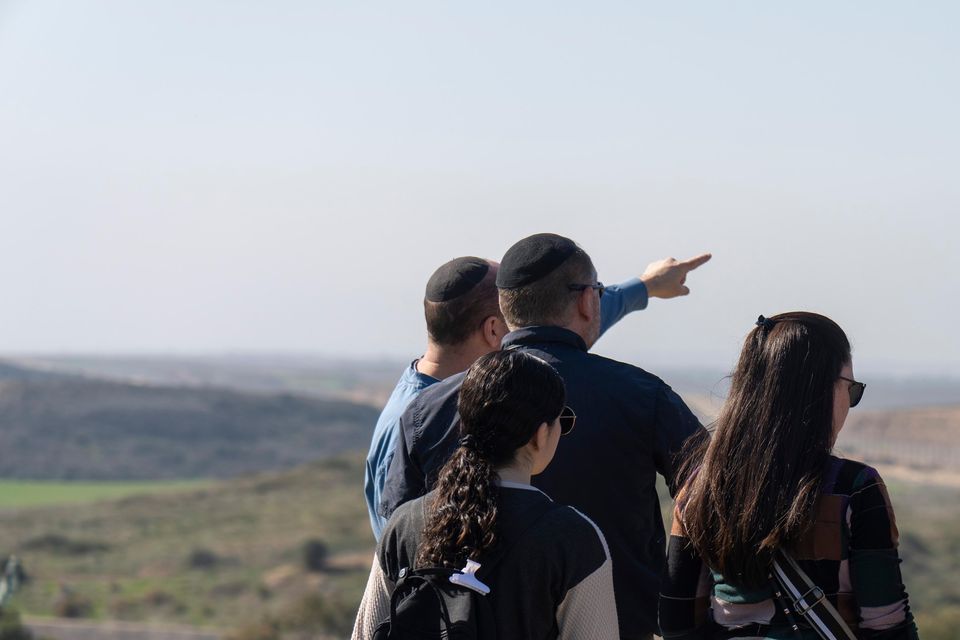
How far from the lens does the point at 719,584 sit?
10.3ft

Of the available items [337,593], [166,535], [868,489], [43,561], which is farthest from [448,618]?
[166,535]

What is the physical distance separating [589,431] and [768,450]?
0.66m

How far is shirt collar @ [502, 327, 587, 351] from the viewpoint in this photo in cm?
374

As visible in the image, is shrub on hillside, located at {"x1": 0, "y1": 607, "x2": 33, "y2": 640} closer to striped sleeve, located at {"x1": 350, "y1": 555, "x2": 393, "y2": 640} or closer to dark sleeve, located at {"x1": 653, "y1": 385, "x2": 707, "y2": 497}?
striped sleeve, located at {"x1": 350, "y1": 555, "x2": 393, "y2": 640}

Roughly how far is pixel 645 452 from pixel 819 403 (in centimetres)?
67

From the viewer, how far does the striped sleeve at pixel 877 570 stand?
2869 millimetres

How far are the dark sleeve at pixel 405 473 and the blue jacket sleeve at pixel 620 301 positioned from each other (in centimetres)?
96

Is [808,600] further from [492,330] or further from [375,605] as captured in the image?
[492,330]

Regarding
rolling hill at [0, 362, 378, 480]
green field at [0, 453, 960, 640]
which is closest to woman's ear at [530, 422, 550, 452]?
green field at [0, 453, 960, 640]

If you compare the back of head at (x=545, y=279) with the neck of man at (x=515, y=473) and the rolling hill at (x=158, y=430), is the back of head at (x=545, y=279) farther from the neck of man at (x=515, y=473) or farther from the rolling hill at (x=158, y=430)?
the rolling hill at (x=158, y=430)

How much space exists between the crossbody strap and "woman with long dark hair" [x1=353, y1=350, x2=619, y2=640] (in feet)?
1.36

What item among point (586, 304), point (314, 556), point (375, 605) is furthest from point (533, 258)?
point (314, 556)

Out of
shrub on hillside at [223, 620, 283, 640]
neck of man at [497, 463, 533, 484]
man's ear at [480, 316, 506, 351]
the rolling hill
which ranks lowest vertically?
the rolling hill

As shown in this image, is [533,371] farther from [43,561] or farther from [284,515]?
[284,515]
